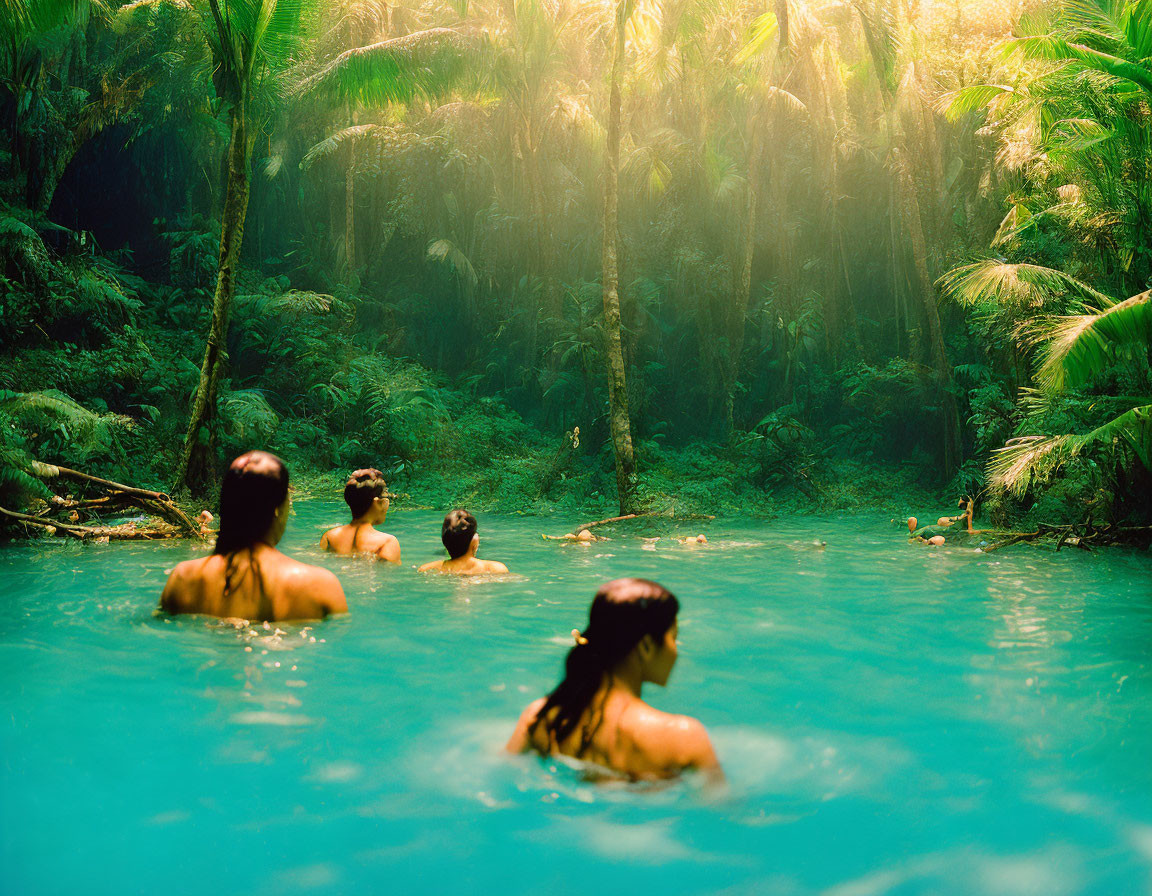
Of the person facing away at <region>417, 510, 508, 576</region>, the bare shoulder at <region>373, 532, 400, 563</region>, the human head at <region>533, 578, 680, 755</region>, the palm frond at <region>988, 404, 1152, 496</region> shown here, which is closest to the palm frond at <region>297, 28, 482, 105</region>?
the bare shoulder at <region>373, 532, 400, 563</region>

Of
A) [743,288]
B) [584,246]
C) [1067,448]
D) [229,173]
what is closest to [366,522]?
[229,173]

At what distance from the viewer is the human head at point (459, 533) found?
8.30 meters

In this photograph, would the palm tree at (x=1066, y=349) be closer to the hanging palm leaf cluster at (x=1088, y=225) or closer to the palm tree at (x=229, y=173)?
the hanging palm leaf cluster at (x=1088, y=225)

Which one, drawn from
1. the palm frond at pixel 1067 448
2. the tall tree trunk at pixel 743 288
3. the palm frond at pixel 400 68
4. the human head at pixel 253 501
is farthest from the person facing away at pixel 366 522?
the tall tree trunk at pixel 743 288

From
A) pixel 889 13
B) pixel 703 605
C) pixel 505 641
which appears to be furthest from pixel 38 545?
pixel 889 13

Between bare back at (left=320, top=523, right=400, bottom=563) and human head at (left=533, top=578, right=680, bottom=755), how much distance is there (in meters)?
5.64

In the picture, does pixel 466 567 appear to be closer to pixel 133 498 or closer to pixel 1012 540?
pixel 133 498

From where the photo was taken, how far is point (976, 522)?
16.1 meters

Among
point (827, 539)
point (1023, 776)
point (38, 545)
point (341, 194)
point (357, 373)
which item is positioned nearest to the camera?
point (1023, 776)

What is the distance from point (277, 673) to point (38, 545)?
23.0 ft

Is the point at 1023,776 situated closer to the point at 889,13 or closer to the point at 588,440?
the point at 889,13

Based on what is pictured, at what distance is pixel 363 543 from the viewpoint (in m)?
9.02

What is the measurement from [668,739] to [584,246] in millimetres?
25479

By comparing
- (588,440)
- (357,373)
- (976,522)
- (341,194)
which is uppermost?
(341,194)
